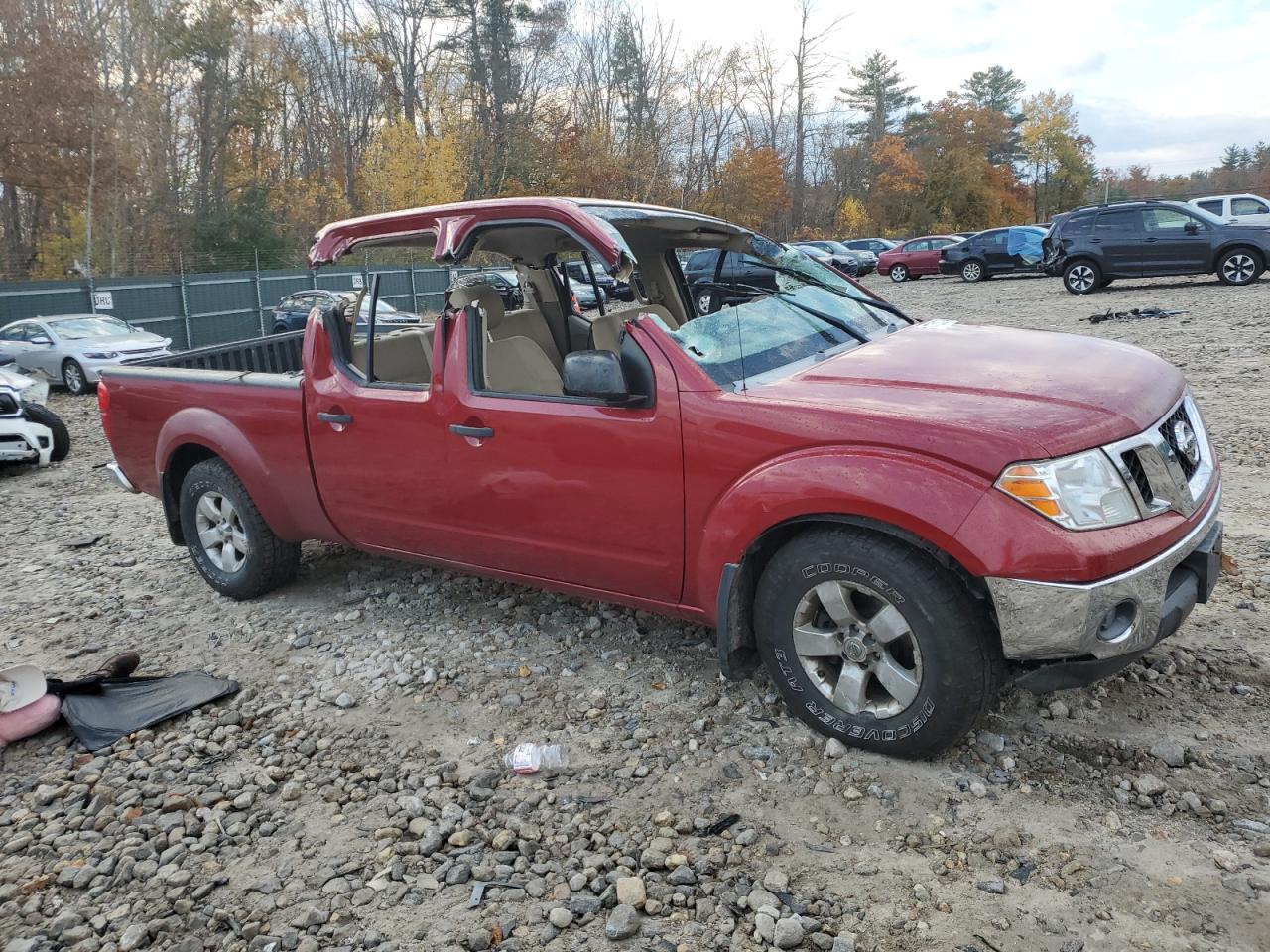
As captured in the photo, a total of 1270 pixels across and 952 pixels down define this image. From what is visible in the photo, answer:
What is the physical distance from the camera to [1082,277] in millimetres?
20156

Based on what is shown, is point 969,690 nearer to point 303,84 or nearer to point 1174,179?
point 303,84

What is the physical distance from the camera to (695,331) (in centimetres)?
377

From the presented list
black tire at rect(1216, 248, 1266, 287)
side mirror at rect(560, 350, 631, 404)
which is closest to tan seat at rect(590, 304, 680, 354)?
side mirror at rect(560, 350, 631, 404)

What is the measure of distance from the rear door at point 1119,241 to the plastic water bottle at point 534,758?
1955 centimetres

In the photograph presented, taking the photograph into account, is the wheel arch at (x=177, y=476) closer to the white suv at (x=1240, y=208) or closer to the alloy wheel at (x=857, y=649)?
the alloy wheel at (x=857, y=649)

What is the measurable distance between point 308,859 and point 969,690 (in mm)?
2150

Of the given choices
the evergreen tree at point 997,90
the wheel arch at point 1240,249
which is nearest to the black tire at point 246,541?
the wheel arch at point 1240,249

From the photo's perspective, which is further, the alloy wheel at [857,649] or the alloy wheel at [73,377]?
the alloy wheel at [73,377]

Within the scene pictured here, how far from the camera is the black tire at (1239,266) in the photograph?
18516mm

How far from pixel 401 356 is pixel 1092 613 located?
11.0ft

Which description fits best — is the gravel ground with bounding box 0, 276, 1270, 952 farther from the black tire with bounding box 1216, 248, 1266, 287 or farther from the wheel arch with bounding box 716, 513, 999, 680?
the black tire with bounding box 1216, 248, 1266, 287

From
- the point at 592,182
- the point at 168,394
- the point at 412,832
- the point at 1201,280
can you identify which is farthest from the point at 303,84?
the point at 412,832

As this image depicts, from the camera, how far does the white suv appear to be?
19141 millimetres

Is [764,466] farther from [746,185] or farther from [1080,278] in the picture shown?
[746,185]
